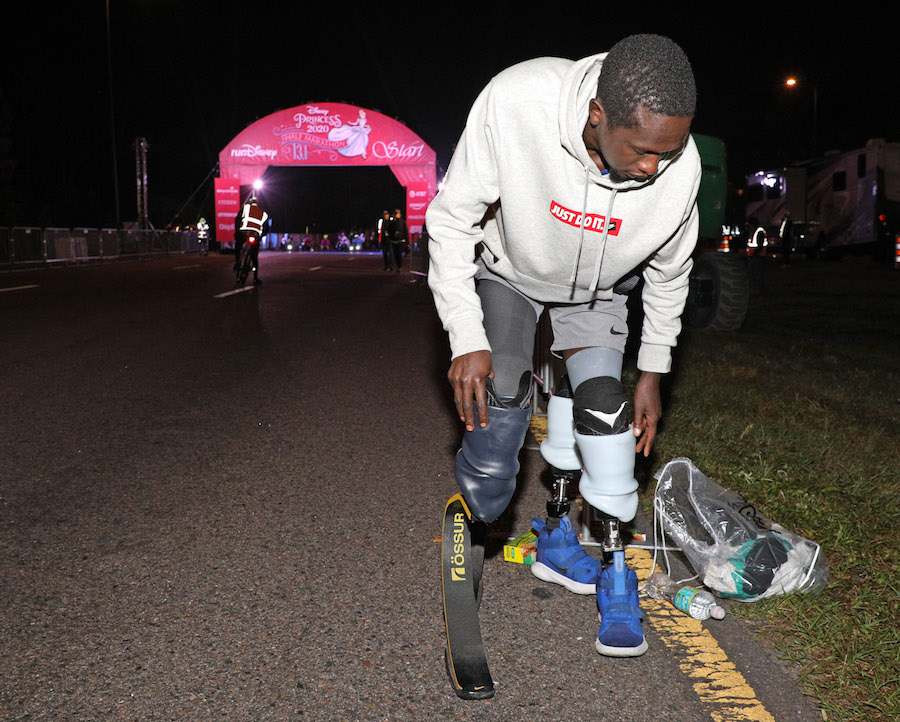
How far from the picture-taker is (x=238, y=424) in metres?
6.16

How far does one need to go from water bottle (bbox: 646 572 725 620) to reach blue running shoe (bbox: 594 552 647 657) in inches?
15.5

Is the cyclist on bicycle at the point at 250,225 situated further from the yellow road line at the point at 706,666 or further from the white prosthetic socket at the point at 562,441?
the yellow road line at the point at 706,666

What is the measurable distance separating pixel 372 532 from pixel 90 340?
7.11 metres

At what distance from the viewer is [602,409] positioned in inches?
119

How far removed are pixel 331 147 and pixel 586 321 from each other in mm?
42465

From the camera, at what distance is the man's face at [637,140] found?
2473 millimetres

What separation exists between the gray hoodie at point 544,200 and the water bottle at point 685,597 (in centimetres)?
123

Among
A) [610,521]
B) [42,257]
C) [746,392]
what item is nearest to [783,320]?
[746,392]

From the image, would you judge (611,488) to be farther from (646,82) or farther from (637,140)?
(646,82)

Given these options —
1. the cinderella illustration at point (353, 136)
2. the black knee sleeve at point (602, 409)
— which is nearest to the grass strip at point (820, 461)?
the black knee sleeve at point (602, 409)

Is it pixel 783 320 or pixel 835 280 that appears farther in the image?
pixel 835 280

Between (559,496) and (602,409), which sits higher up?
(602,409)

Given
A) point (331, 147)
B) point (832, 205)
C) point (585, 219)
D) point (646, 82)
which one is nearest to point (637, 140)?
point (646, 82)

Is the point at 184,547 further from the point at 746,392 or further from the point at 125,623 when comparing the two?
the point at 746,392
